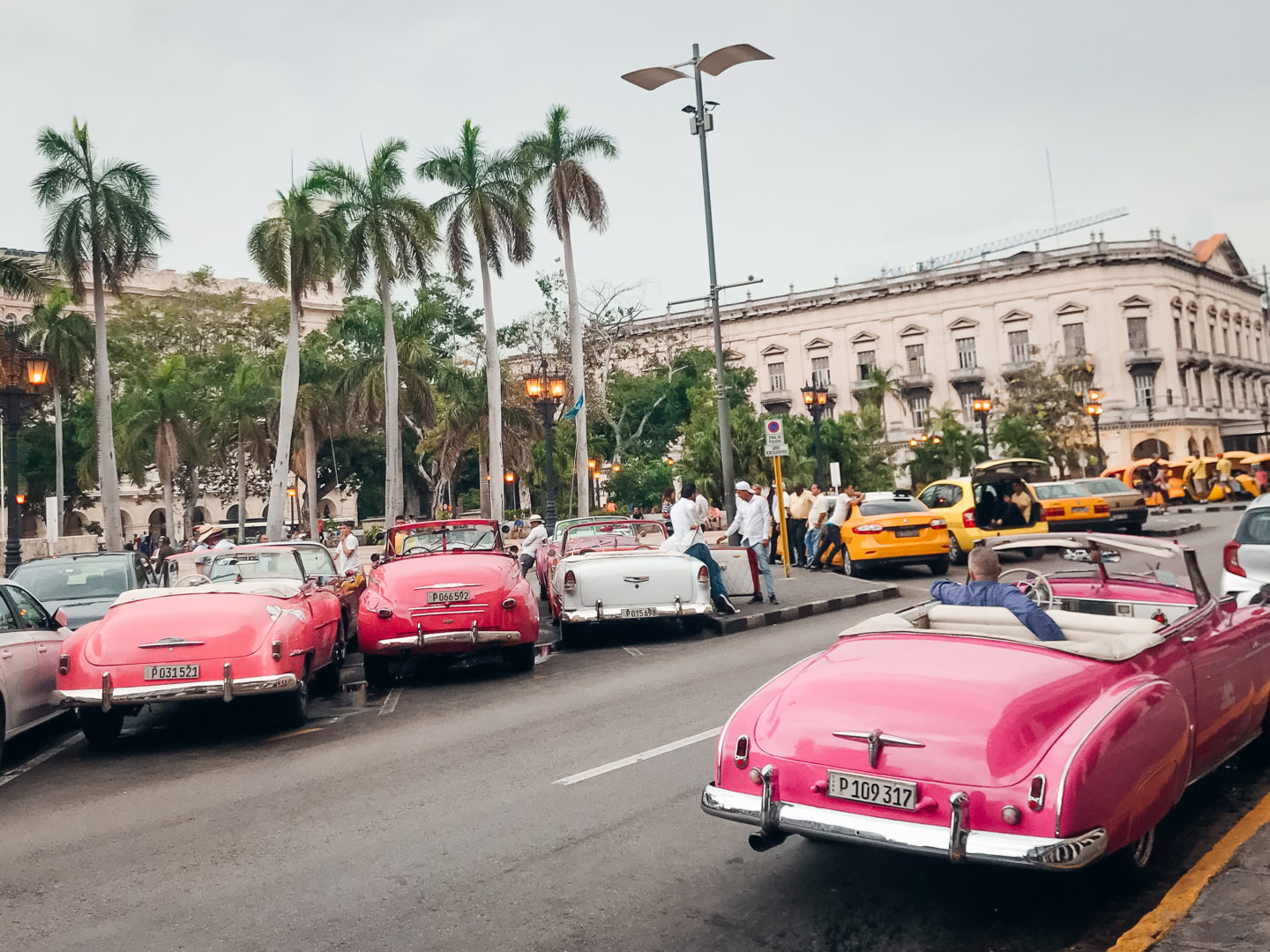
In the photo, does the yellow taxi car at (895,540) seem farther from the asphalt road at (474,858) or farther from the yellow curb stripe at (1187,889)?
the yellow curb stripe at (1187,889)

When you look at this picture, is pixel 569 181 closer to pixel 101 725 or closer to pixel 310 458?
pixel 310 458

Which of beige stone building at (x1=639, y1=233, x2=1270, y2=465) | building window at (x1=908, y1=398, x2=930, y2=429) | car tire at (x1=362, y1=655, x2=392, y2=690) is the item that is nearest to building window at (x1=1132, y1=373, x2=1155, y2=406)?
beige stone building at (x1=639, y1=233, x2=1270, y2=465)

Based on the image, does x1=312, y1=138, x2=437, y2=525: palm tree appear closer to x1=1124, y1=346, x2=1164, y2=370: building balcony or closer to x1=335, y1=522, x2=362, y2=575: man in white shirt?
x1=335, y1=522, x2=362, y2=575: man in white shirt

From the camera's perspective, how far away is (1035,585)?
6.16 m

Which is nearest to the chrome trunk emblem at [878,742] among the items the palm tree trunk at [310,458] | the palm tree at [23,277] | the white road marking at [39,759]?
the white road marking at [39,759]

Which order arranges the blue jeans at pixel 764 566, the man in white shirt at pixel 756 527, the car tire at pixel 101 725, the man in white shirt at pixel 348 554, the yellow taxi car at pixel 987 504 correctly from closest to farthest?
the car tire at pixel 101 725 → the blue jeans at pixel 764 566 → the man in white shirt at pixel 756 527 → the man in white shirt at pixel 348 554 → the yellow taxi car at pixel 987 504

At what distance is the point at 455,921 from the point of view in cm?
440

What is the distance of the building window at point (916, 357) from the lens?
7681 cm

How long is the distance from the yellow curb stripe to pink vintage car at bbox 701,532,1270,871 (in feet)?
0.67

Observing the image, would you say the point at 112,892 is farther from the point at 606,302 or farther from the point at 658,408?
the point at 658,408

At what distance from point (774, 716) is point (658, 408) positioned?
60.1 m

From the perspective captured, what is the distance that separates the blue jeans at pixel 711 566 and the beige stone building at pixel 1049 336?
2182 inches

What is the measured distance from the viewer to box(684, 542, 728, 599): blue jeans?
1423 cm

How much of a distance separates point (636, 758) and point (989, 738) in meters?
3.34
